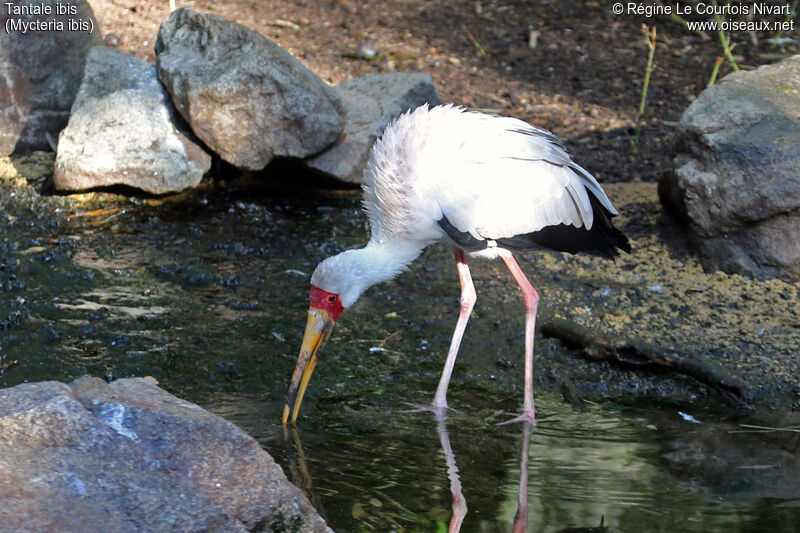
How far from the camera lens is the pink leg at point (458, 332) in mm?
3949

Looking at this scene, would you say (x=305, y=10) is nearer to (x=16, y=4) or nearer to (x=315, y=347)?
(x=16, y=4)

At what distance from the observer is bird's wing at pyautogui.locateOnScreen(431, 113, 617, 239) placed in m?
3.96

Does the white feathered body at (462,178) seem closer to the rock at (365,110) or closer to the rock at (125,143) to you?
the rock at (365,110)

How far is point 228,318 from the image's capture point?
4688 mm

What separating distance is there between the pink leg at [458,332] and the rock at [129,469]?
4.75ft

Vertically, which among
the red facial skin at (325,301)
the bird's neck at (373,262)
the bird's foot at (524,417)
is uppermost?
the bird's neck at (373,262)

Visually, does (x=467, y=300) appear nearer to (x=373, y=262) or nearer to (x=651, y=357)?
(x=373, y=262)

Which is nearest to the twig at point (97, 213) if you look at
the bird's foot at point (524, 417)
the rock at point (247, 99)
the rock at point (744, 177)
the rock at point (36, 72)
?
the rock at point (247, 99)

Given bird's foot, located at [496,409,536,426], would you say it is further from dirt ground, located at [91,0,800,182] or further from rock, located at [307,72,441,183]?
dirt ground, located at [91,0,800,182]

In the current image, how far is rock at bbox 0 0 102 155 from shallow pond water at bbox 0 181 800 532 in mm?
1215

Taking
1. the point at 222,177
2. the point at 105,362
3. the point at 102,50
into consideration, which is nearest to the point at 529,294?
the point at 105,362

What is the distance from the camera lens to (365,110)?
6664 millimetres

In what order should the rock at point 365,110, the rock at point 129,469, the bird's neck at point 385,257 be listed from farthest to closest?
the rock at point 365,110
the bird's neck at point 385,257
the rock at point 129,469

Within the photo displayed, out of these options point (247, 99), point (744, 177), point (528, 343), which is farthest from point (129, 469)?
point (247, 99)
